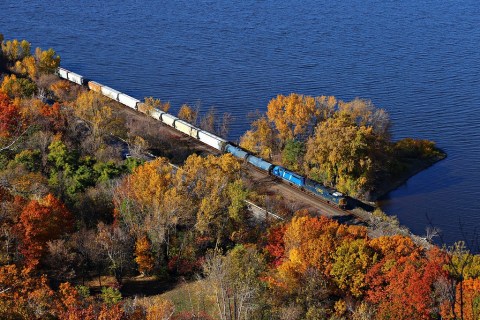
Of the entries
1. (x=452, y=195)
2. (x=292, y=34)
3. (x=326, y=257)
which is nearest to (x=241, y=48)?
(x=292, y=34)

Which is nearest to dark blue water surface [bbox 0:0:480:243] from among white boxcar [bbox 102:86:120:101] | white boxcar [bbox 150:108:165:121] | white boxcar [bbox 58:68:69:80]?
white boxcar [bbox 58:68:69:80]

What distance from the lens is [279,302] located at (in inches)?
1612

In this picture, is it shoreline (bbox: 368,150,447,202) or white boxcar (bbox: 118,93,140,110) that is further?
white boxcar (bbox: 118,93,140,110)

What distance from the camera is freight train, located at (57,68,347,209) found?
206 ft

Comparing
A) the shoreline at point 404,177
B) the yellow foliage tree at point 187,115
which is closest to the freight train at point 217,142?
the yellow foliage tree at point 187,115

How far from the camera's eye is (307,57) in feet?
338

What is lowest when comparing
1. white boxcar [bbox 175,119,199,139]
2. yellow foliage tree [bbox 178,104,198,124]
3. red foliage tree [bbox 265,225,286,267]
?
red foliage tree [bbox 265,225,286,267]

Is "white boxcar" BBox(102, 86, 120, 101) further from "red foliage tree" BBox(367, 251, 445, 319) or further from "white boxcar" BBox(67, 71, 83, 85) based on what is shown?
"red foliage tree" BBox(367, 251, 445, 319)

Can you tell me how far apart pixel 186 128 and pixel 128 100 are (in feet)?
40.2

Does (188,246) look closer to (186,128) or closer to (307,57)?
(186,128)

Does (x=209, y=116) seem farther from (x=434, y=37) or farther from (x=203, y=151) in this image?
(x=434, y=37)

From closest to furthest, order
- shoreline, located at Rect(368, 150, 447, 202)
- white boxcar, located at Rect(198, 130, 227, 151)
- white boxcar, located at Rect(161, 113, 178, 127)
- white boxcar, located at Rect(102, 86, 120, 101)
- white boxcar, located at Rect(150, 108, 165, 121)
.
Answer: shoreline, located at Rect(368, 150, 447, 202) → white boxcar, located at Rect(198, 130, 227, 151) → white boxcar, located at Rect(161, 113, 178, 127) → white boxcar, located at Rect(150, 108, 165, 121) → white boxcar, located at Rect(102, 86, 120, 101)

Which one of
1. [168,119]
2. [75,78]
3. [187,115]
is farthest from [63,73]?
[187,115]

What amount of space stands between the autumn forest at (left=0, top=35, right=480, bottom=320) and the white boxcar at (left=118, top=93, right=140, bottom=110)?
628 inches
